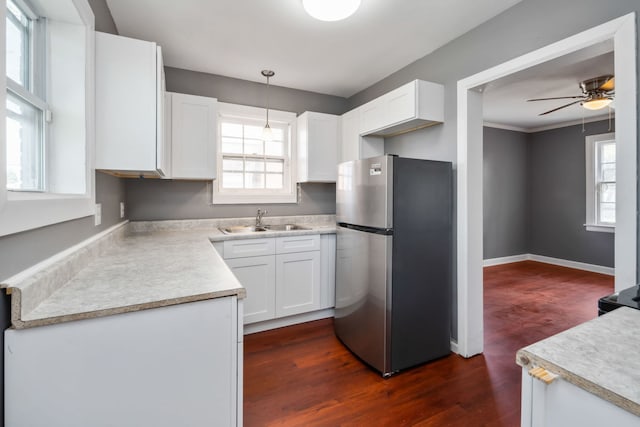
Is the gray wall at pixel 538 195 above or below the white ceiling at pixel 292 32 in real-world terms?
below

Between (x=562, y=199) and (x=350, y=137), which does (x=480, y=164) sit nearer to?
(x=350, y=137)

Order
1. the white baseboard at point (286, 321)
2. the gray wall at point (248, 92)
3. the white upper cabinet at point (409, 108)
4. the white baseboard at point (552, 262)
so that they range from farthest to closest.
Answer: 1. the white baseboard at point (552, 262)
2. the gray wall at point (248, 92)
3. the white baseboard at point (286, 321)
4. the white upper cabinet at point (409, 108)

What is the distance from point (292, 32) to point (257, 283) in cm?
204

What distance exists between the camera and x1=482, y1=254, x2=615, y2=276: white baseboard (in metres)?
4.77

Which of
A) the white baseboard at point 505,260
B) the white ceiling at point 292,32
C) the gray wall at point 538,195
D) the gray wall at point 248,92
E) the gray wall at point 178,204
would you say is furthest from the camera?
the white baseboard at point 505,260

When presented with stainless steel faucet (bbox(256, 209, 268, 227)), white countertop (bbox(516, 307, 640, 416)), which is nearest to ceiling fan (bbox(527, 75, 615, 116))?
stainless steel faucet (bbox(256, 209, 268, 227))

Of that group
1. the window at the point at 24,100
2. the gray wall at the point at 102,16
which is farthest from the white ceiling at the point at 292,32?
the window at the point at 24,100

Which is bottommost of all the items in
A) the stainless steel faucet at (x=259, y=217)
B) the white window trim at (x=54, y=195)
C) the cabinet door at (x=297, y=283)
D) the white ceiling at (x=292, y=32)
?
the cabinet door at (x=297, y=283)

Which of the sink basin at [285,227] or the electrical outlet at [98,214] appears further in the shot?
the sink basin at [285,227]

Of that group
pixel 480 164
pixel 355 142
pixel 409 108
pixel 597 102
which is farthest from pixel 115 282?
A: pixel 597 102

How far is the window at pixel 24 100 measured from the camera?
106cm

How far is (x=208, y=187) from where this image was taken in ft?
10.1

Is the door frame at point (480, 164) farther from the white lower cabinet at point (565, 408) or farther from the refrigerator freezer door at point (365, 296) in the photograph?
the white lower cabinet at point (565, 408)

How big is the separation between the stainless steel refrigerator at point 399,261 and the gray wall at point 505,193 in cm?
354
